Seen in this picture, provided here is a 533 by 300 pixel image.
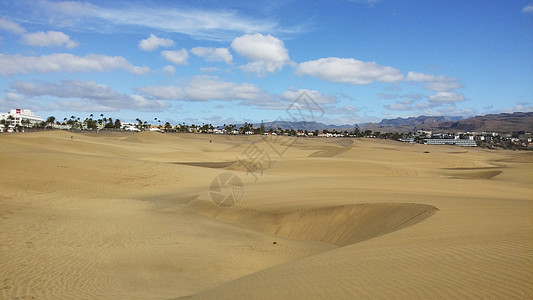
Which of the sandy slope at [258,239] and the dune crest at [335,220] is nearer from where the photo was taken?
the sandy slope at [258,239]

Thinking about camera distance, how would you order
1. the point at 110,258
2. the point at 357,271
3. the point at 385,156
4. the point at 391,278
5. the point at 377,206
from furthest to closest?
the point at 385,156 < the point at 377,206 < the point at 110,258 < the point at 357,271 < the point at 391,278

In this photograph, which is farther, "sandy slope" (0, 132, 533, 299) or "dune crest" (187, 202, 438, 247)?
"dune crest" (187, 202, 438, 247)

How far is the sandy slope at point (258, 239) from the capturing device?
591cm

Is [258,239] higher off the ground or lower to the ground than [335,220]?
lower

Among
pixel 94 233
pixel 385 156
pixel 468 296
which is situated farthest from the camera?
pixel 385 156

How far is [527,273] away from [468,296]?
1.09m

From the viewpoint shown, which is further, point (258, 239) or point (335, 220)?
point (335, 220)

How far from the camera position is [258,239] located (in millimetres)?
13023

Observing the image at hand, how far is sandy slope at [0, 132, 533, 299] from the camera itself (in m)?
5.91

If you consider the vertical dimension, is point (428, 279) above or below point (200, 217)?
above

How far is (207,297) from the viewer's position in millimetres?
6418

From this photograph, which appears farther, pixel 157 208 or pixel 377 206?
pixel 157 208

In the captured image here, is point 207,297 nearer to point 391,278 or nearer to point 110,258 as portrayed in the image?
point 391,278

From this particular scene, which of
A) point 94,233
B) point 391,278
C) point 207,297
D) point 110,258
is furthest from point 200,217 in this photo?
point 391,278
